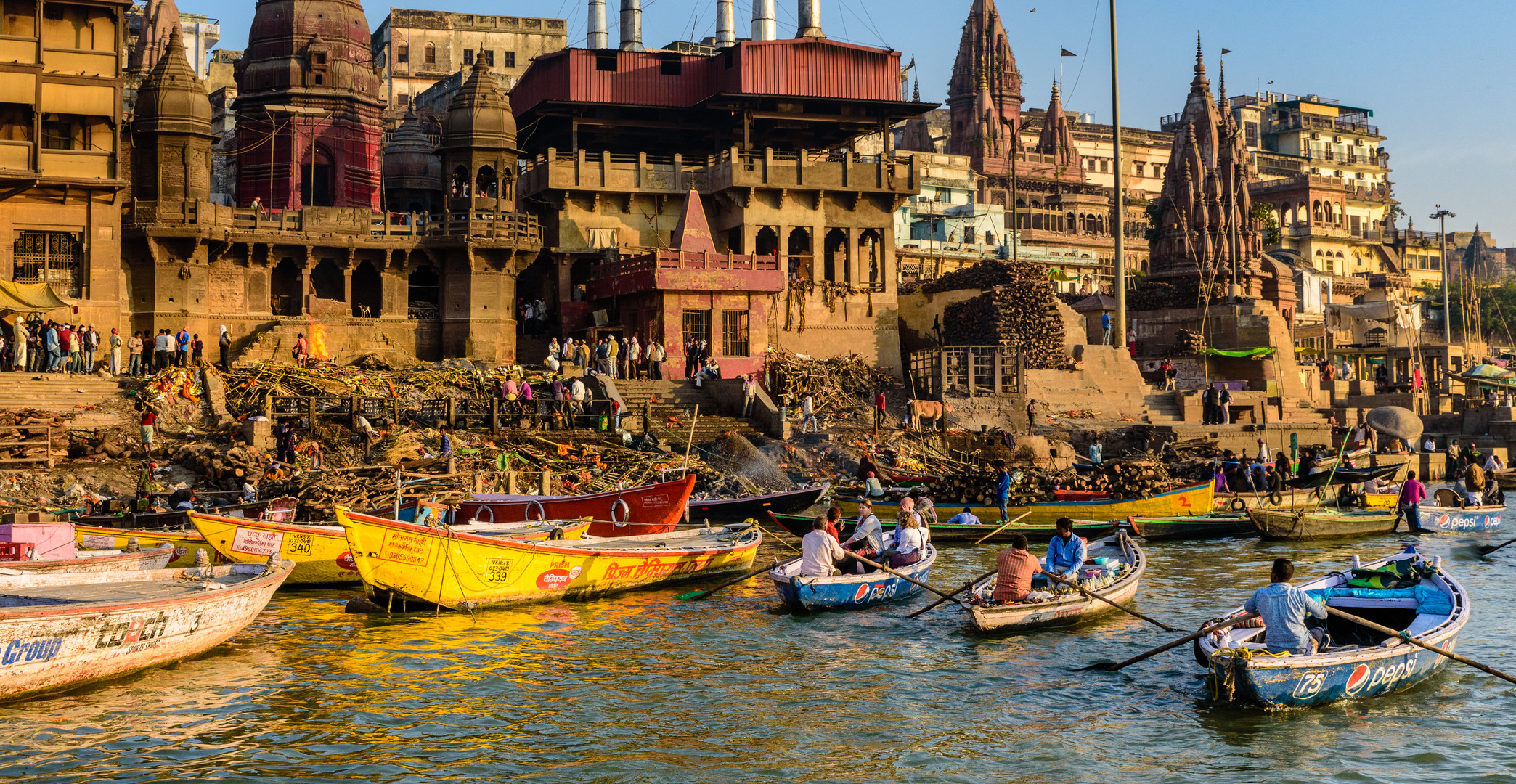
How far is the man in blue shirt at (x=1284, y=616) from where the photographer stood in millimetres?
13173

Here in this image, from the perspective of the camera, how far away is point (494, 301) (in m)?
40.8

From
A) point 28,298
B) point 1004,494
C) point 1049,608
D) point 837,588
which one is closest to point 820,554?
point 837,588

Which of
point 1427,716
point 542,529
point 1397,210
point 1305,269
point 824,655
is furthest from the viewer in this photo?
point 1397,210

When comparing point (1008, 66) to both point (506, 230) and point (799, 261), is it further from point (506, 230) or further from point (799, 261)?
point (506, 230)

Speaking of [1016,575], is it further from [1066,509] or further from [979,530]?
[1066,509]

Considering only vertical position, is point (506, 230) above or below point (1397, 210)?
below

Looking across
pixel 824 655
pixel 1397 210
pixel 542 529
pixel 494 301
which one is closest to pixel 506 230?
pixel 494 301

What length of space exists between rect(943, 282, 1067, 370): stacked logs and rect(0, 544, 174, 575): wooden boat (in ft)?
93.6

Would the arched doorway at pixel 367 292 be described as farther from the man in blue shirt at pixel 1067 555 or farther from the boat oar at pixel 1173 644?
the boat oar at pixel 1173 644

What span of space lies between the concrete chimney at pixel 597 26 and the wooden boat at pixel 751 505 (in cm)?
3751

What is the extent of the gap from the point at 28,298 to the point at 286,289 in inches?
344

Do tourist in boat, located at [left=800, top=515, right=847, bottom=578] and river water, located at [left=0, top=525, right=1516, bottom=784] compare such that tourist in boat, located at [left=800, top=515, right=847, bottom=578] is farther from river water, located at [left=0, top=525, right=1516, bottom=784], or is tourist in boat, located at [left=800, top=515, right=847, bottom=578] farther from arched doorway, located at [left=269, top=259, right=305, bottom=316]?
arched doorway, located at [left=269, top=259, right=305, bottom=316]

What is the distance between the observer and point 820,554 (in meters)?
18.5

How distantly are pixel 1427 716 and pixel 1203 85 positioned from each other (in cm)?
5975
